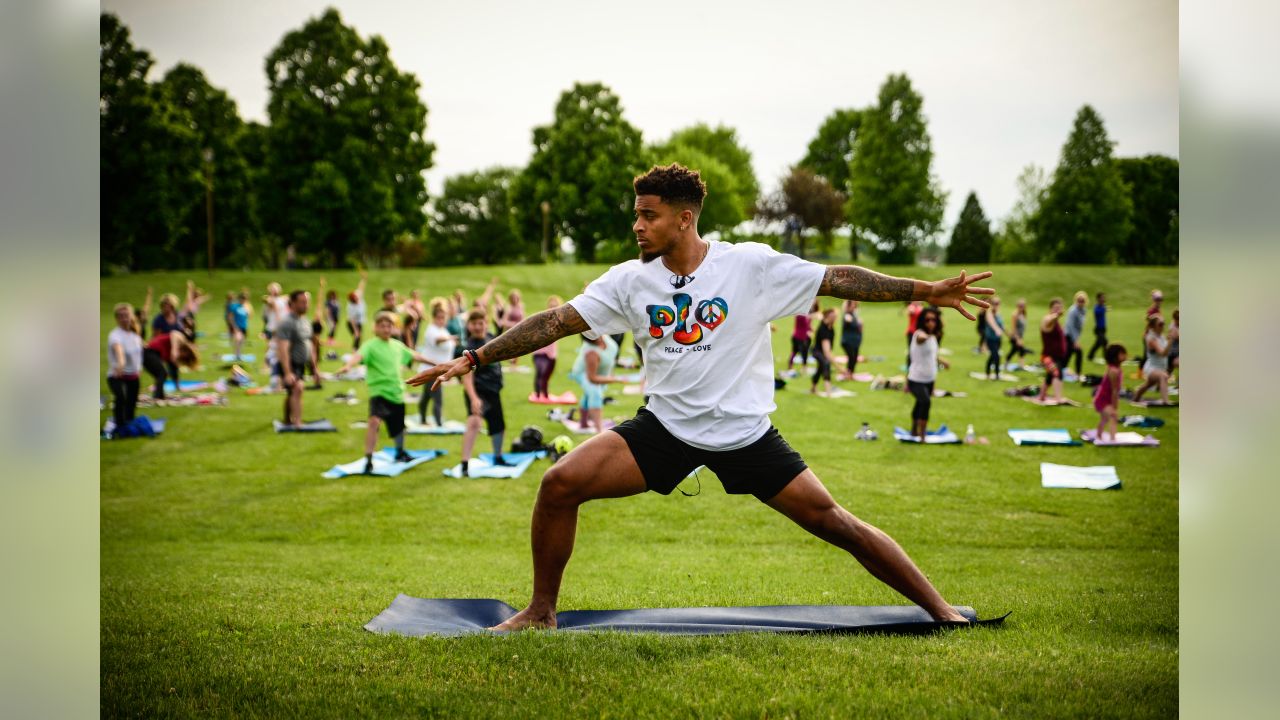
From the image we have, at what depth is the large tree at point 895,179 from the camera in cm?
6844

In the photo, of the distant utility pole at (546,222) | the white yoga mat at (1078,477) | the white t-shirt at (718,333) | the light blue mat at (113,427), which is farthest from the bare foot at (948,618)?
the distant utility pole at (546,222)

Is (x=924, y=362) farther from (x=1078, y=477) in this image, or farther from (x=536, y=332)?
(x=536, y=332)

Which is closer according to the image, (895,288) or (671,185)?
(895,288)

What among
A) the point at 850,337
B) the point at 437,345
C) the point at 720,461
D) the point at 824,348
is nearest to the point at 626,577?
the point at 720,461

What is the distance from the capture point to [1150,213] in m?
54.5

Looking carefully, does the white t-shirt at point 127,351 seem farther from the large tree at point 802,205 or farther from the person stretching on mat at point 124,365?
the large tree at point 802,205

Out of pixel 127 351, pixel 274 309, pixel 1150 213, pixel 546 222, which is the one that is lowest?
pixel 127 351

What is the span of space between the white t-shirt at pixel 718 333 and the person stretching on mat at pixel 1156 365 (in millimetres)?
15767

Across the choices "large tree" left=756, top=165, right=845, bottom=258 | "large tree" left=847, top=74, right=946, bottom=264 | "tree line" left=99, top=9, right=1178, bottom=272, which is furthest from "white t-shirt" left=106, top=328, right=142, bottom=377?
"large tree" left=756, top=165, right=845, bottom=258

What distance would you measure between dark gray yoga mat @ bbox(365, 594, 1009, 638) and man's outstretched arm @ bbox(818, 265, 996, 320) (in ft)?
5.97

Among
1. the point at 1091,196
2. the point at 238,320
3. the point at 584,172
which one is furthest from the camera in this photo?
the point at 584,172

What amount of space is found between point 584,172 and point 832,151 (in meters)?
42.4
